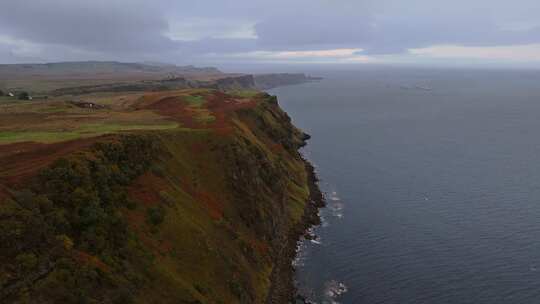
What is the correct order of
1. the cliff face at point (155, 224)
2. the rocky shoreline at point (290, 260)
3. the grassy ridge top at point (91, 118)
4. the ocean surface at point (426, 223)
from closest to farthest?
the cliff face at point (155, 224) → the rocky shoreline at point (290, 260) → the grassy ridge top at point (91, 118) → the ocean surface at point (426, 223)

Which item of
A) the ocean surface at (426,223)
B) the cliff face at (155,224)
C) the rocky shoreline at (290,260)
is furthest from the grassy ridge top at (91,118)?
the ocean surface at (426,223)

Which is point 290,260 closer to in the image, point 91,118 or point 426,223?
point 426,223

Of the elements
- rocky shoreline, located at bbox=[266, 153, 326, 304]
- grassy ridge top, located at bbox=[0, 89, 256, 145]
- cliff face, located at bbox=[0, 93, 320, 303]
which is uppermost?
grassy ridge top, located at bbox=[0, 89, 256, 145]

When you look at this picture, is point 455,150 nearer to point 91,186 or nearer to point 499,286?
point 499,286

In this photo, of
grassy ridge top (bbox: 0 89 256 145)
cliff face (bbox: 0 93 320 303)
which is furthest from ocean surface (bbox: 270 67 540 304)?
grassy ridge top (bbox: 0 89 256 145)

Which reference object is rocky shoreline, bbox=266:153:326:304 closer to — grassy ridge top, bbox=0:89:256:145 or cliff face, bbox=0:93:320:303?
cliff face, bbox=0:93:320:303

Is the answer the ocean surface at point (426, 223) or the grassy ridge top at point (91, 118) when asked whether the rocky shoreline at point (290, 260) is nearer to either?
the ocean surface at point (426, 223)
